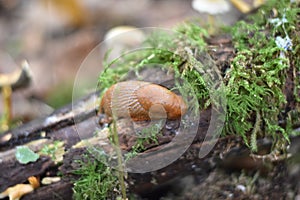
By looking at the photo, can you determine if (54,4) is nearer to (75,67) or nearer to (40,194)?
(75,67)

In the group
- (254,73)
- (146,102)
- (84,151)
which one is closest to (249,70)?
(254,73)

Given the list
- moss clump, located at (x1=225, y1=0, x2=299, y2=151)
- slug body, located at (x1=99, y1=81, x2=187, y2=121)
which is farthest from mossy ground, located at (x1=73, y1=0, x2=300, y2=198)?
slug body, located at (x1=99, y1=81, x2=187, y2=121)

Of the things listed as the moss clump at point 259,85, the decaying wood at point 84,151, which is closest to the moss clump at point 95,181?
the decaying wood at point 84,151

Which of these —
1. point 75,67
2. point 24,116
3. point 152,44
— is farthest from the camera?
point 75,67

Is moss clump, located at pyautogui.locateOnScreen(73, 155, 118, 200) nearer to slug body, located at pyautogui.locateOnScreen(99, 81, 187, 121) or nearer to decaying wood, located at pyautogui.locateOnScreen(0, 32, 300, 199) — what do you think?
decaying wood, located at pyautogui.locateOnScreen(0, 32, 300, 199)

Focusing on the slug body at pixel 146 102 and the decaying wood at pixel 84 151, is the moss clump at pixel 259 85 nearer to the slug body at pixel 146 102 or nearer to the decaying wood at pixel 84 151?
the decaying wood at pixel 84 151

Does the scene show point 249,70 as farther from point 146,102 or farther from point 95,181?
point 95,181

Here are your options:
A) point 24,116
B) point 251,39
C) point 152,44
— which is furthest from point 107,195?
point 24,116
